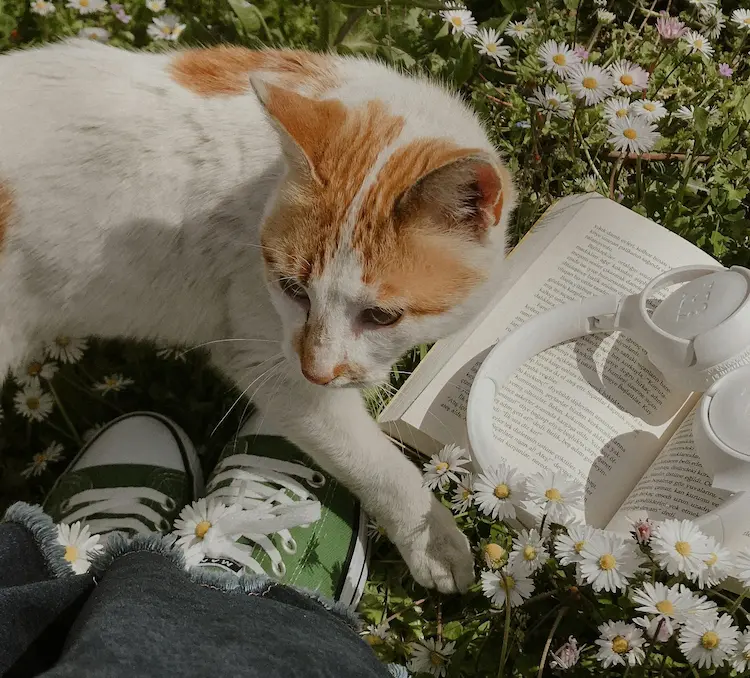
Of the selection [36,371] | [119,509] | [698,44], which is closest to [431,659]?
[119,509]

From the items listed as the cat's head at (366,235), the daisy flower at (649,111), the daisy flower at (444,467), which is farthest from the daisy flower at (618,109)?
the daisy flower at (444,467)

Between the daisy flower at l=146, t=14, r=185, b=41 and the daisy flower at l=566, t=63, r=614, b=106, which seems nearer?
the daisy flower at l=566, t=63, r=614, b=106

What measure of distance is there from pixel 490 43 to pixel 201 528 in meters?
1.46

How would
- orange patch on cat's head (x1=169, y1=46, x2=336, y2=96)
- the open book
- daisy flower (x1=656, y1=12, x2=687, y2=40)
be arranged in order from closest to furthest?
orange patch on cat's head (x1=169, y1=46, x2=336, y2=96), the open book, daisy flower (x1=656, y1=12, x2=687, y2=40)

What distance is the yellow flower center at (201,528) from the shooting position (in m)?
1.25

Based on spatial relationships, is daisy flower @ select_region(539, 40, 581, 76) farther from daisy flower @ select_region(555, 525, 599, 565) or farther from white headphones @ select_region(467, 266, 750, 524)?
daisy flower @ select_region(555, 525, 599, 565)

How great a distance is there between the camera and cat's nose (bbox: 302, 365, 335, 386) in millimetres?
1110

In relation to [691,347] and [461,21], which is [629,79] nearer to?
[461,21]

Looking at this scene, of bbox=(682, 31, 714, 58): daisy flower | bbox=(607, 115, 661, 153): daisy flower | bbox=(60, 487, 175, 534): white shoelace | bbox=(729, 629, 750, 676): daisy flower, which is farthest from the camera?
bbox=(682, 31, 714, 58): daisy flower

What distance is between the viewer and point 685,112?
70.4 inches

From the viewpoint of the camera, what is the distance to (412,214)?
1.04 meters

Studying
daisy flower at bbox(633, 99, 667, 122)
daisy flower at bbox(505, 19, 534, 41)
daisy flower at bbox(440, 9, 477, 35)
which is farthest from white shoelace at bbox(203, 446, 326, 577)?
daisy flower at bbox(505, 19, 534, 41)

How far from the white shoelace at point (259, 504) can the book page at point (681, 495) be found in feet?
2.07

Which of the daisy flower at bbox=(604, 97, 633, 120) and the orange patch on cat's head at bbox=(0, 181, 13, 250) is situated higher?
the daisy flower at bbox=(604, 97, 633, 120)
